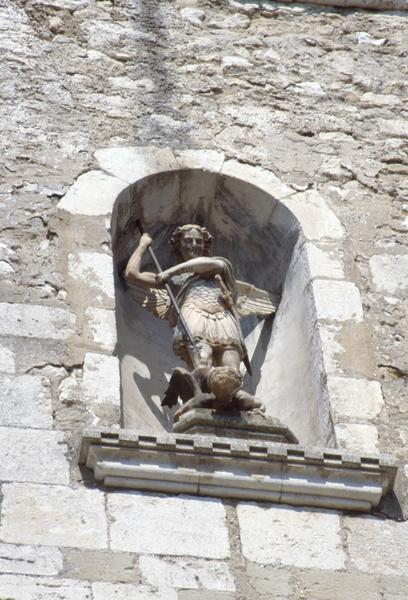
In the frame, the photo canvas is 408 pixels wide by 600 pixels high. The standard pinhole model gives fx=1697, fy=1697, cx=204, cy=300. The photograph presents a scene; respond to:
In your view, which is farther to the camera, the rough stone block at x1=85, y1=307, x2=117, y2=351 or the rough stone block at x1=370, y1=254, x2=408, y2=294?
the rough stone block at x1=370, y1=254, x2=408, y2=294

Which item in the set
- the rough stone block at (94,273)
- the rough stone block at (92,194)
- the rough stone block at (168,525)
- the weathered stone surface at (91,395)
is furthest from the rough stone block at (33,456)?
the rough stone block at (92,194)

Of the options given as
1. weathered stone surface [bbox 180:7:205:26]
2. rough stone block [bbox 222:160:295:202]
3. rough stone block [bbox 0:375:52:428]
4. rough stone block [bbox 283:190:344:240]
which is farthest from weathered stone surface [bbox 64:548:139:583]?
weathered stone surface [bbox 180:7:205:26]

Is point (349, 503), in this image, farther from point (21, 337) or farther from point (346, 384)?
point (21, 337)

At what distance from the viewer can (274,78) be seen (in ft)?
26.3

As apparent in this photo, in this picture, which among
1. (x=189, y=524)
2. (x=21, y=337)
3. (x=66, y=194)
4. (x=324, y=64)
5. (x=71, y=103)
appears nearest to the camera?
(x=189, y=524)

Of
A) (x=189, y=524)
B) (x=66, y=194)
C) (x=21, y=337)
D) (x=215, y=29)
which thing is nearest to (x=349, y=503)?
(x=189, y=524)

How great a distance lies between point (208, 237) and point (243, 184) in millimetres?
350

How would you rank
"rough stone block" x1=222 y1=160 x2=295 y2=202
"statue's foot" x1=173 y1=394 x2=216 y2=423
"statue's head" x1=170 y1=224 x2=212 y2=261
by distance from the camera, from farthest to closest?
"rough stone block" x1=222 y1=160 x2=295 y2=202
"statue's head" x1=170 y1=224 x2=212 y2=261
"statue's foot" x1=173 y1=394 x2=216 y2=423

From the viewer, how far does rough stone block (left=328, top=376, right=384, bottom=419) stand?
638 cm

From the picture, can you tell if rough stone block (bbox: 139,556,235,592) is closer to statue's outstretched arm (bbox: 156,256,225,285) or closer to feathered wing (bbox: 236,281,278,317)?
statue's outstretched arm (bbox: 156,256,225,285)

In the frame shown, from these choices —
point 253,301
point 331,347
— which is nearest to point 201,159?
point 253,301

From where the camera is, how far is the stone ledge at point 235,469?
19.1ft

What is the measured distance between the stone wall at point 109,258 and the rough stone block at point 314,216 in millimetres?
39

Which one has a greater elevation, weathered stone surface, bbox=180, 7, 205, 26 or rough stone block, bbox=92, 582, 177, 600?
weathered stone surface, bbox=180, 7, 205, 26
